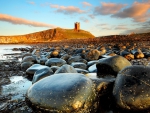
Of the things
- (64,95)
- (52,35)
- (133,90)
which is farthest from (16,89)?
(52,35)

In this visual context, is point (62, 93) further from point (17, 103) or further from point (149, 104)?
point (149, 104)

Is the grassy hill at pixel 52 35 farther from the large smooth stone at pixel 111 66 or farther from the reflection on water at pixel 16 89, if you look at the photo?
the reflection on water at pixel 16 89

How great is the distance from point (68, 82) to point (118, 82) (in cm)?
78

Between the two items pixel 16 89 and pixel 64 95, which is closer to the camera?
pixel 64 95

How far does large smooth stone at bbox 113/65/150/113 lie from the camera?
2215 mm

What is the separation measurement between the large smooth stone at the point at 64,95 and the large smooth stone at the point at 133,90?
15.3 inches

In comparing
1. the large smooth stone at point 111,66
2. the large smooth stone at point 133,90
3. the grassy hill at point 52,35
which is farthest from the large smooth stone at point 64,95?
the grassy hill at point 52,35

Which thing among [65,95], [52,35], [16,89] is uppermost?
[65,95]

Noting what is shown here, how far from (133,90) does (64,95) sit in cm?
97

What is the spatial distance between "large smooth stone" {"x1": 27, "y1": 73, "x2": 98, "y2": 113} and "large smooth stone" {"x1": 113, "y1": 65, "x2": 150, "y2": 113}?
39 cm

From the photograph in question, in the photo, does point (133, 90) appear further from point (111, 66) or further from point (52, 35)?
point (52, 35)

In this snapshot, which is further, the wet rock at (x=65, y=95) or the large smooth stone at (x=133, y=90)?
the large smooth stone at (x=133, y=90)

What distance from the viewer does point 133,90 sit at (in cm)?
230

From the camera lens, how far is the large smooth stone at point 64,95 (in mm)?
2098
